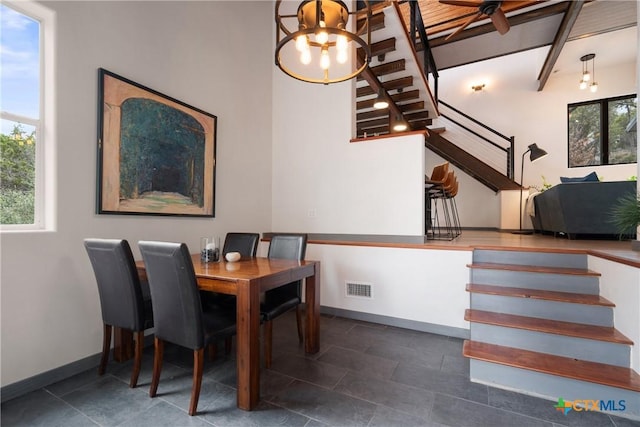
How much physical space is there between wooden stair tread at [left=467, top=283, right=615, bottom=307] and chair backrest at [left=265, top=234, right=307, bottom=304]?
4.96ft

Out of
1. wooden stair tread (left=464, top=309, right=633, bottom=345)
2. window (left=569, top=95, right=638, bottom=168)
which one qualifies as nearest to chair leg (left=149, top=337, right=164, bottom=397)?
wooden stair tread (left=464, top=309, right=633, bottom=345)

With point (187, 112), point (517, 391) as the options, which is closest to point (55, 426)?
point (187, 112)

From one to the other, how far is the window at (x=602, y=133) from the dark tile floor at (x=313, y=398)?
23.7 feet

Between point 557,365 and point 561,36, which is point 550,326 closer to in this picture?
point 557,365

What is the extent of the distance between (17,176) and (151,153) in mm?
877

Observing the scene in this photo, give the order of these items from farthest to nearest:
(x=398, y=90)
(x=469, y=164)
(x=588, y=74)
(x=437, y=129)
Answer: (x=437, y=129)
(x=469, y=164)
(x=588, y=74)
(x=398, y=90)

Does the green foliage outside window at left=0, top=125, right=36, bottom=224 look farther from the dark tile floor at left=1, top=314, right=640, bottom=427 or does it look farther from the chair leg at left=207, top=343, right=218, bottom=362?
the chair leg at left=207, top=343, right=218, bottom=362

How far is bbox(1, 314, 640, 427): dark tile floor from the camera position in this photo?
5.16 ft

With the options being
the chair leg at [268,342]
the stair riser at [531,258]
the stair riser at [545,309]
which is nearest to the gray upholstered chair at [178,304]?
the chair leg at [268,342]

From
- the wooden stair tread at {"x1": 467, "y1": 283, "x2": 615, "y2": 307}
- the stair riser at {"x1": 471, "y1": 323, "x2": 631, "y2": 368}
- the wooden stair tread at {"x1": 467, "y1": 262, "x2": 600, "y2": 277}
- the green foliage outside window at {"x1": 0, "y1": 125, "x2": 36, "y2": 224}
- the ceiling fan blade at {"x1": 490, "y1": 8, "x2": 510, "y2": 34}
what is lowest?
the stair riser at {"x1": 471, "y1": 323, "x2": 631, "y2": 368}

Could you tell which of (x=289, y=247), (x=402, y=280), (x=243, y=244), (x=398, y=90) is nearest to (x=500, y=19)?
(x=398, y=90)

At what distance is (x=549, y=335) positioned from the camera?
6.59 feet

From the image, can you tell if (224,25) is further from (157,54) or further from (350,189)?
(350,189)

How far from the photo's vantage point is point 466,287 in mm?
2557
